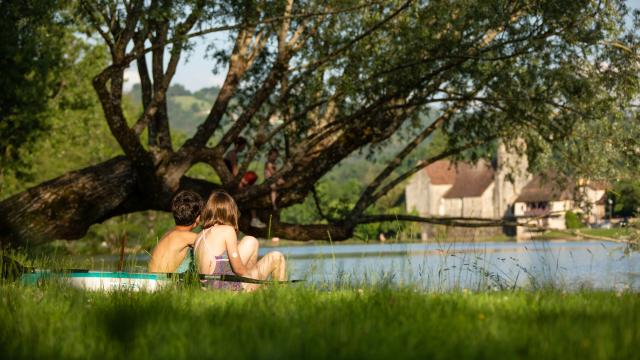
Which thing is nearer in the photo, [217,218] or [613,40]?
[217,218]

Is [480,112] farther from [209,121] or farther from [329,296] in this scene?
[329,296]

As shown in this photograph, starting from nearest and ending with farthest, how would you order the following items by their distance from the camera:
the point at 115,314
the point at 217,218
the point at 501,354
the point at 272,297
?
the point at 501,354 → the point at 115,314 → the point at 272,297 → the point at 217,218

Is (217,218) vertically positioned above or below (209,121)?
below

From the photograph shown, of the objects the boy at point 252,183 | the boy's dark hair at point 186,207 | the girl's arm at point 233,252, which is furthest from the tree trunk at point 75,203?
the girl's arm at point 233,252

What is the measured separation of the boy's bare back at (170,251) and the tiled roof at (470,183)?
107942 mm

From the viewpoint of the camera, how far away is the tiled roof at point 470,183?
116m

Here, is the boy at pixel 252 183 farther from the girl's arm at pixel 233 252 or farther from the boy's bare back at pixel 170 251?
the girl's arm at pixel 233 252

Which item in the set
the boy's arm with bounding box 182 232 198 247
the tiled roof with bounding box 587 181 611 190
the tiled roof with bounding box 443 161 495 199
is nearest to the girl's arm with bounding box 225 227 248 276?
the boy's arm with bounding box 182 232 198 247

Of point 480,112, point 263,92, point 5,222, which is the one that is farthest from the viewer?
point 480,112

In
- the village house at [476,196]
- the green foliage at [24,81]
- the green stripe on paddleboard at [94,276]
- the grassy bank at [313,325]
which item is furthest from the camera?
the village house at [476,196]

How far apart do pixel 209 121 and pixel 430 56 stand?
431 cm

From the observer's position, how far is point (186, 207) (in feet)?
26.1

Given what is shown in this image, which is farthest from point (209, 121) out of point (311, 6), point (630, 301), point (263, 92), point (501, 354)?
point (501, 354)

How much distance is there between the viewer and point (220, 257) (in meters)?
7.59
